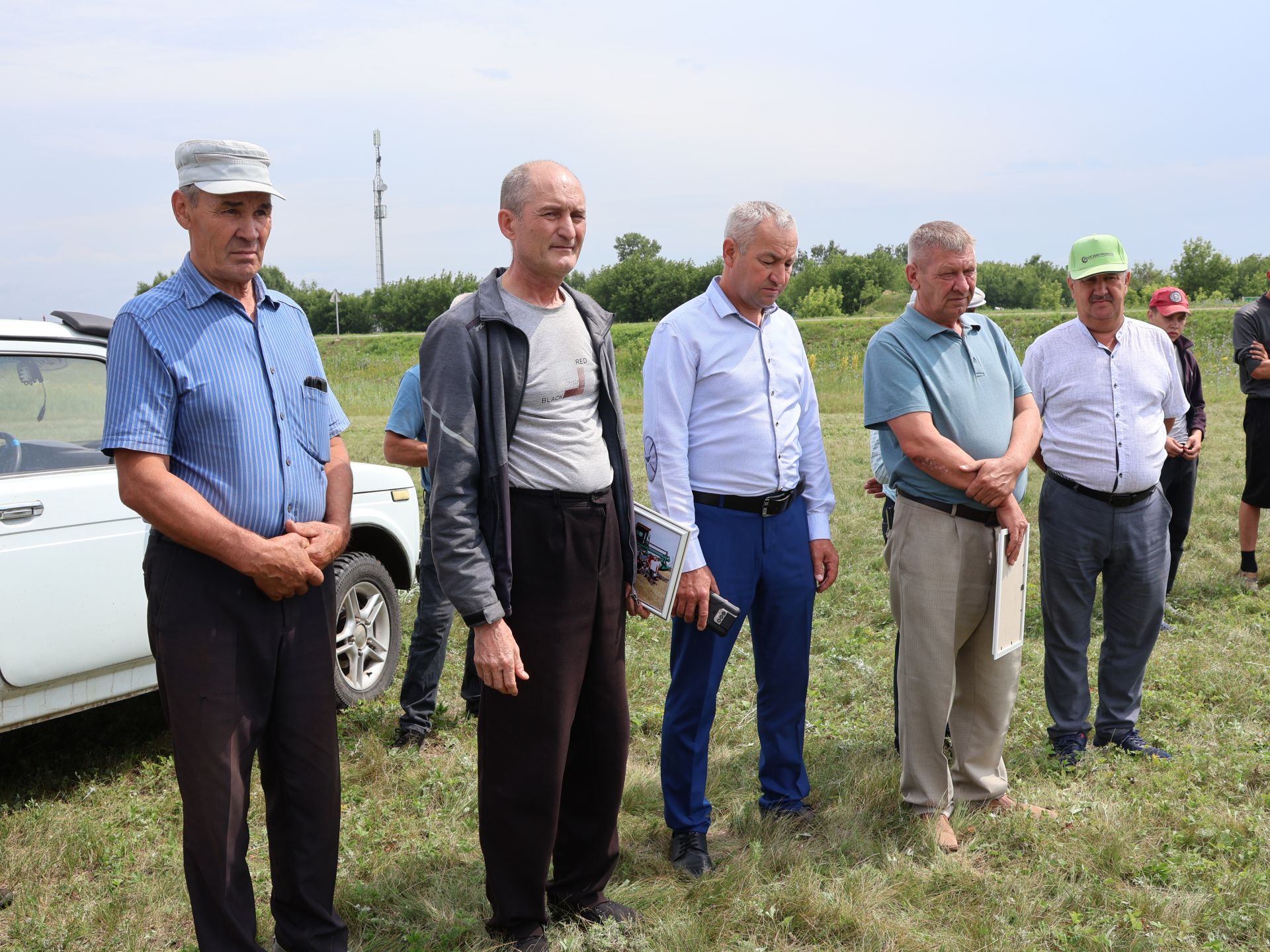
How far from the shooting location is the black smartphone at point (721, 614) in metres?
3.70

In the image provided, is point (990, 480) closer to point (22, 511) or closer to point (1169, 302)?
point (22, 511)

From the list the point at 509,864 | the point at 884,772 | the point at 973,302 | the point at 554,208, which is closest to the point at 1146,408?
the point at 973,302

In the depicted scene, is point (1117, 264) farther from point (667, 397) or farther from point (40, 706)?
point (40, 706)

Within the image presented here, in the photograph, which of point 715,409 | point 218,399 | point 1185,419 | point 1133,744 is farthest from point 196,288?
point 1185,419

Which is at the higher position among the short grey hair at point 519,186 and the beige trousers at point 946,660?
the short grey hair at point 519,186

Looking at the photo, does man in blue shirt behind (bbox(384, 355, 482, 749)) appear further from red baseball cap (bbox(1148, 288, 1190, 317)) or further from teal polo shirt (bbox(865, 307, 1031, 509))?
red baseball cap (bbox(1148, 288, 1190, 317))

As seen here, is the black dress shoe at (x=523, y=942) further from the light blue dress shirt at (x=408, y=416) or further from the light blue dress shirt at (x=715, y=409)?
the light blue dress shirt at (x=408, y=416)

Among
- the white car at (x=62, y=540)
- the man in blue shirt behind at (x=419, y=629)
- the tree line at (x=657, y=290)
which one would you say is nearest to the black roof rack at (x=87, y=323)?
the white car at (x=62, y=540)

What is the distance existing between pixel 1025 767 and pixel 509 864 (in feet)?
8.29

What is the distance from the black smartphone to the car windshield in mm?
2537

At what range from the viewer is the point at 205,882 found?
284cm

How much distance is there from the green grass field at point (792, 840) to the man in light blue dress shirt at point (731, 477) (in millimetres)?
477

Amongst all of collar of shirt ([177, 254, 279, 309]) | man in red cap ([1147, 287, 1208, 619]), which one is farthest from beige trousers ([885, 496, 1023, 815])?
man in red cap ([1147, 287, 1208, 619])

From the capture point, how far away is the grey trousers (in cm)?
469
